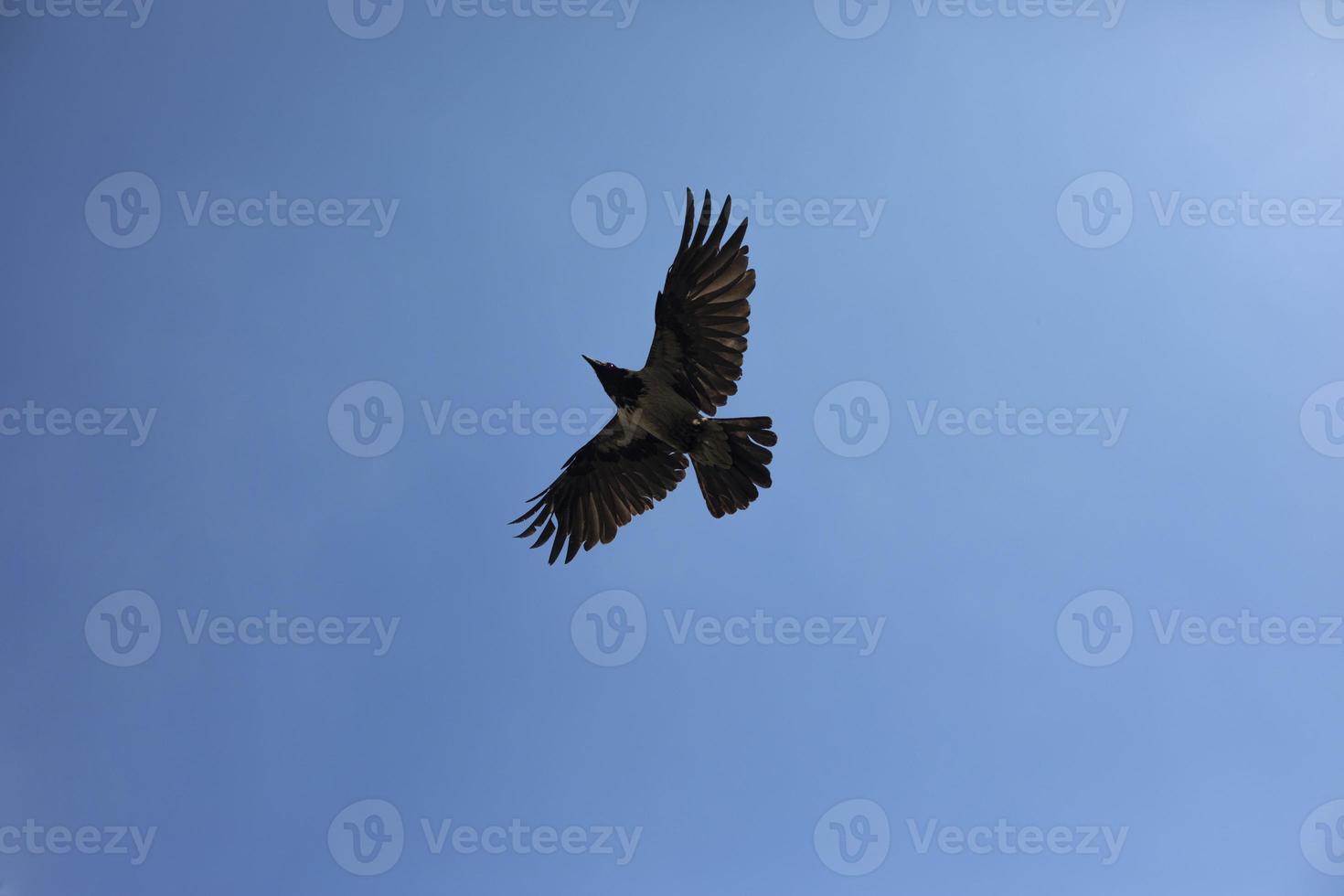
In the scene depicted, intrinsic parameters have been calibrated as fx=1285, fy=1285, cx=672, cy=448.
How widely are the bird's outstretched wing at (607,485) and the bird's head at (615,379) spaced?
0.18 m

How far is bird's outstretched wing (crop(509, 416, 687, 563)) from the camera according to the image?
330 centimetres

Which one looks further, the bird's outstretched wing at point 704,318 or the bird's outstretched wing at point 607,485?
the bird's outstretched wing at point 607,485

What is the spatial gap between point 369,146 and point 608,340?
3.38 ft

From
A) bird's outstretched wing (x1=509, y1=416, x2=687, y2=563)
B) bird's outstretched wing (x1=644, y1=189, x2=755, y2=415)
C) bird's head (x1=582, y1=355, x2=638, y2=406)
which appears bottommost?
bird's outstretched wing (x1=509, y1=416, x2=687, y2=563)

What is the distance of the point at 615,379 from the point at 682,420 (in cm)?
19

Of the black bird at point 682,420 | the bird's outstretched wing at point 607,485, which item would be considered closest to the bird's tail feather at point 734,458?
the black bird at point 682,420

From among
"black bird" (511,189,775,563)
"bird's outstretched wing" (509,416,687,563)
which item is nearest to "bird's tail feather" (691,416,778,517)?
"black bird" (511,189,775,563)

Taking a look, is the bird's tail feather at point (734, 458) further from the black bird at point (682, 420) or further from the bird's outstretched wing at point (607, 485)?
the bird's outstretched wing at point (607, 485)

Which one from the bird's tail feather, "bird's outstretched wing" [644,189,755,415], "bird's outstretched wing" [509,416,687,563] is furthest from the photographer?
"bird's outstretched wing" [509,416,687,563]

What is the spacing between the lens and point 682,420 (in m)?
3.12

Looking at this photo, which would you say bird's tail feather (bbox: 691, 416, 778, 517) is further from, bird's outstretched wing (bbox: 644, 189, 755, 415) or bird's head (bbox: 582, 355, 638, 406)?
bird's head (bbox: 582, 355, 638, 406)

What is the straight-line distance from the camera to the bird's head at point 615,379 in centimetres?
304

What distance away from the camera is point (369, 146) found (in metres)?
4.22

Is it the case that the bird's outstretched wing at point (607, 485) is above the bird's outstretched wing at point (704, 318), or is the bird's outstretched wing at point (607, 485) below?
below
